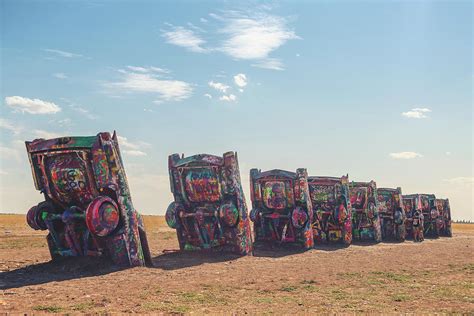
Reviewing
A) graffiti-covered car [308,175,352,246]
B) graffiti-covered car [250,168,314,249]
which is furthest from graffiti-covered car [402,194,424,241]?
graffiti-covered car [250,168,314,249]

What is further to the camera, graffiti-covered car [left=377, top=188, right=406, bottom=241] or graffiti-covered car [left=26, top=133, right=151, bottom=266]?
graffiti-covered car [left=377, top=188, right=406, bottom=241]

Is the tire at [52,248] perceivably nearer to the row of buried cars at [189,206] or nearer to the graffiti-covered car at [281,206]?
the row of buried cars at [189,206]

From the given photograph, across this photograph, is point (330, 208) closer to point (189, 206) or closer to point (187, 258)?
point (189, 206)

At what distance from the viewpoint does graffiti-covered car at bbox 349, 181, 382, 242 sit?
2525 centimetres

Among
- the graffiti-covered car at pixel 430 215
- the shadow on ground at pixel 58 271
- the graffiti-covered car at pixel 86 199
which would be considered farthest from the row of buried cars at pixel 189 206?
the graffiti-covered car at pixel 430 215

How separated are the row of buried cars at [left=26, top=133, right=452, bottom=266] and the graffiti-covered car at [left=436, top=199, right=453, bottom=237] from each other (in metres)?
12.3

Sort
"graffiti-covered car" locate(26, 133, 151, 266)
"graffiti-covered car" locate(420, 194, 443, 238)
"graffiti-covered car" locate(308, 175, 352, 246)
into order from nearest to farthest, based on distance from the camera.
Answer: "graffiti-covered car" locate(26, 133, 151, 266), "graffiti-covered car" locate(308, 175, 352, 246), "graffiti-covered car" locate(420, 194, 443, 238)

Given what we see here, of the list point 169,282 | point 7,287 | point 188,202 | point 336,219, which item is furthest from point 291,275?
point 336,219

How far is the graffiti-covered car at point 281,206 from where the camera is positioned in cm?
1961

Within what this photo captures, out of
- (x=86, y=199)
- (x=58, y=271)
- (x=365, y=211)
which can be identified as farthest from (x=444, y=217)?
(x=58, y=271)

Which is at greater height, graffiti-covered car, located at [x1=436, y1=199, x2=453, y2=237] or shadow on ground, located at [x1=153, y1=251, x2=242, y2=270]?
shadow on ground, located at [x1=153, y1=251, x2=242, y2=270]

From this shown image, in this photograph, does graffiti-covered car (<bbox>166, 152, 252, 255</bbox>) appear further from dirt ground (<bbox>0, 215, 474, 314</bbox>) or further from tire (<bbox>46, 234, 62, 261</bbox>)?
tire (<bbox>46, 234, 62, 261</bbox>)

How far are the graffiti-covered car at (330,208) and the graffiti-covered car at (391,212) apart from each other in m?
6.06

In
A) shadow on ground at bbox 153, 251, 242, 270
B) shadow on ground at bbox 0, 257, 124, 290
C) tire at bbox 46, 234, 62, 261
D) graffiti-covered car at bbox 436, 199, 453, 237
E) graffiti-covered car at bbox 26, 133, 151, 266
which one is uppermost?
graffiti-covered car at bbox 26, 133, 151, 266
